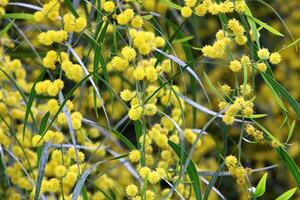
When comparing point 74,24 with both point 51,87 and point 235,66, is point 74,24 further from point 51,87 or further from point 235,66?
point 235,66

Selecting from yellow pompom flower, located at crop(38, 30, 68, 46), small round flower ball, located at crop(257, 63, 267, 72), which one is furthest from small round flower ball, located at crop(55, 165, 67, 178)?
small round flower ball, located at crop(257, 63, 267, 72)

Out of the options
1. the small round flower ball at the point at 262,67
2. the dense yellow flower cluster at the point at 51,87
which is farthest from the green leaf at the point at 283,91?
the dense yellow flower cluster at the point at 51,87

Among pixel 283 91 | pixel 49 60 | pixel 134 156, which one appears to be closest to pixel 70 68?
pixel 49 60

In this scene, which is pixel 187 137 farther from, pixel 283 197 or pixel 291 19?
pixel 291 19

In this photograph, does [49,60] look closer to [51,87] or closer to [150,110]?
[51,87]

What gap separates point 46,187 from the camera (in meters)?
0.91

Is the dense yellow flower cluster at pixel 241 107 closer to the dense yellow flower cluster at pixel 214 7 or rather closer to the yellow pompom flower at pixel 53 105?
the dense yellow flower cluster at pixel 214 7

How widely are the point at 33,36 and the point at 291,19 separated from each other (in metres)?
0.97

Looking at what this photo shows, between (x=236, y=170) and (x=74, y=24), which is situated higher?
(x=74, y=24)

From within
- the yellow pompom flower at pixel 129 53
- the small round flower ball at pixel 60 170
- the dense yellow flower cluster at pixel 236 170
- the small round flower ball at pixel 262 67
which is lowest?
the small round flower ball at pixel 60 170

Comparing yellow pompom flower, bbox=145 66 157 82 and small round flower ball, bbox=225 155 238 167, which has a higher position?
yellow pompom flower, bbox=145 66 157 82

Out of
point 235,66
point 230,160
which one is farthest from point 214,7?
point 230,160

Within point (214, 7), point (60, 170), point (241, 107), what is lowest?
point (60, 170)

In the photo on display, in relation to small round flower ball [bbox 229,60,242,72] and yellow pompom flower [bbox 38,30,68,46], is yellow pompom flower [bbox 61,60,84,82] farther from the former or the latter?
small round flower ball [bbox 229,60,242,72]
